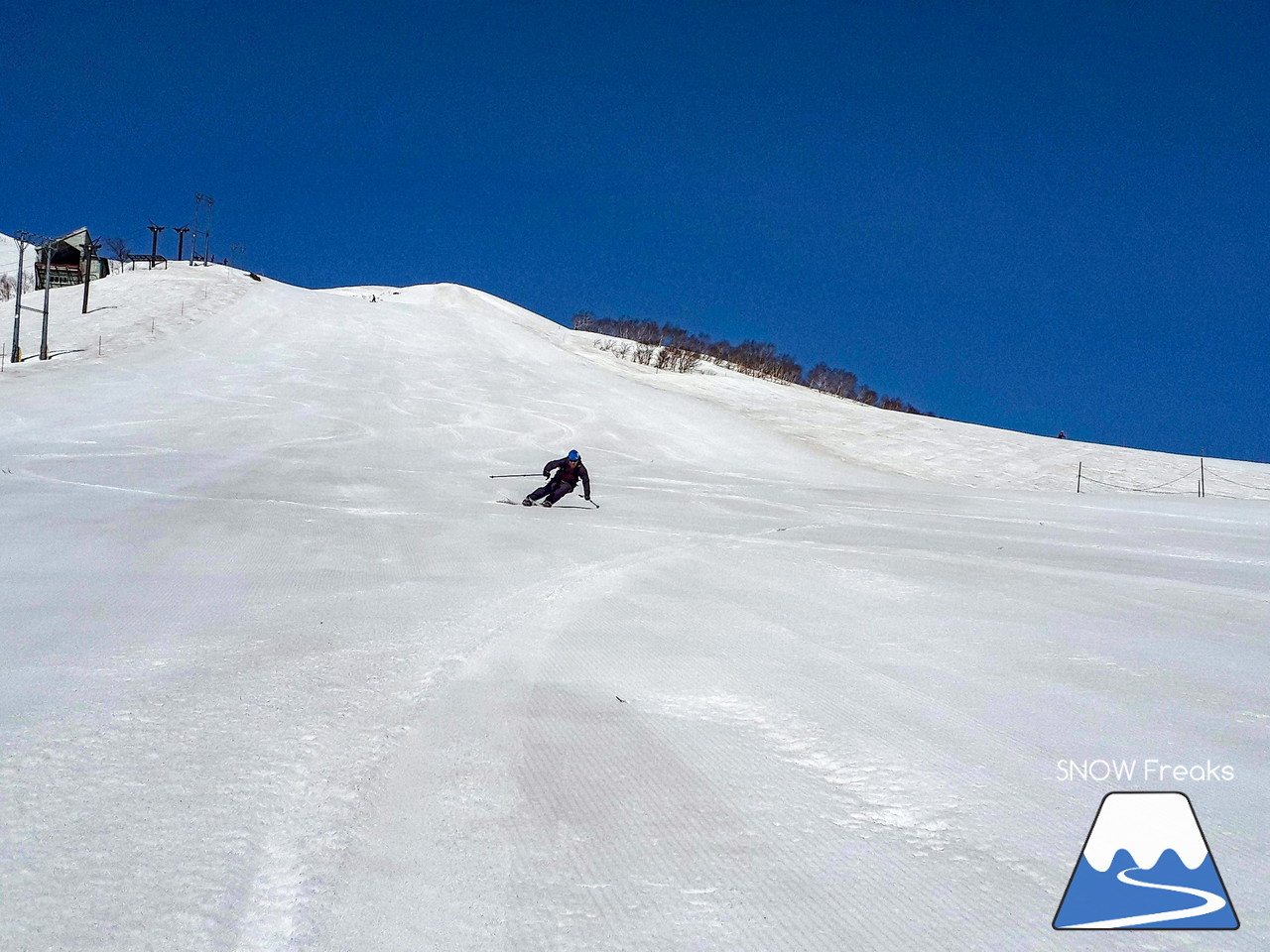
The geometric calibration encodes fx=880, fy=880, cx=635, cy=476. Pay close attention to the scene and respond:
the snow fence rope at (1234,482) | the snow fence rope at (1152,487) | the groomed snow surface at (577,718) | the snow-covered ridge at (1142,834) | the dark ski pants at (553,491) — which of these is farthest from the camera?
the snow fence rope at (1234,482)

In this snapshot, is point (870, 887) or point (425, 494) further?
point (425, 494)

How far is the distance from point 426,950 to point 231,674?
3.02 metres

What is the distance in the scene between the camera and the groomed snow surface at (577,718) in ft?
10.1

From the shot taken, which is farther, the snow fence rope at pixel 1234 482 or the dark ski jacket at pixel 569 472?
the snow fence rope at pixel 1234 482

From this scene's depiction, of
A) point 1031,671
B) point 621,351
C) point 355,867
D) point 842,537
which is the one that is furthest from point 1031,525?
point 621,351

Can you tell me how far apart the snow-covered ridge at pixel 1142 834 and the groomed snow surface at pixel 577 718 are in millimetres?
172

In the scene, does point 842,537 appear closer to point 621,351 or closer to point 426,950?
point 426,950

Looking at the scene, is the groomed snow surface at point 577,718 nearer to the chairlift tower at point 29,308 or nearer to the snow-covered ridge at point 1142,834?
the snow-covered ridge at point 1142,834

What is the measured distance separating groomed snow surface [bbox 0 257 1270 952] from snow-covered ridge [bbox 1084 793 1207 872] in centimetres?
17

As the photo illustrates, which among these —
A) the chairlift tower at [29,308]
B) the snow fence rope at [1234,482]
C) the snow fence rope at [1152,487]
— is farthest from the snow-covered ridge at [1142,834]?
the chairlift tower at [29,308]

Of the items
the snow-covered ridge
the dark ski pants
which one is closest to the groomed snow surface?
the snow-covered ridge

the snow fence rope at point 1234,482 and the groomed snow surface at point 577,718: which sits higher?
the snow fence rope at point 1234,482

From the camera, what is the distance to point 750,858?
3.43 meters

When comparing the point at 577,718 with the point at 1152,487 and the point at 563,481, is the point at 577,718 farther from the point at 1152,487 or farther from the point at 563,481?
the point at 1152,487
